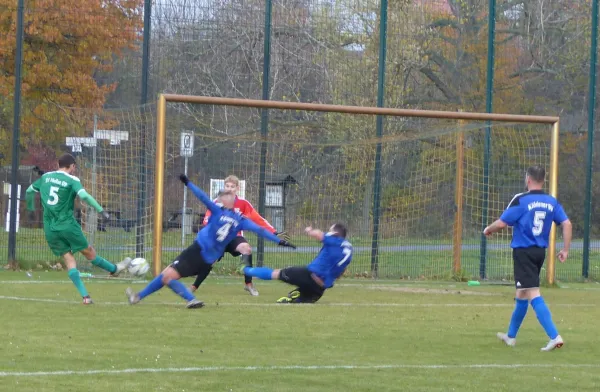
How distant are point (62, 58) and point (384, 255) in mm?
7758

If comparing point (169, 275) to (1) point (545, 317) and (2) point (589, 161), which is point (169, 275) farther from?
(2) point (589, 161)

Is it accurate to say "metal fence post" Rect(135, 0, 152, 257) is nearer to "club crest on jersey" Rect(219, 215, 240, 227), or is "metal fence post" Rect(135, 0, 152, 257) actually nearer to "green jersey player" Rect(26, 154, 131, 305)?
"green jersey player" Rect(26, 154, 131, 305)

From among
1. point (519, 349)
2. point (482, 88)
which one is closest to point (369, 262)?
point (482, 88)

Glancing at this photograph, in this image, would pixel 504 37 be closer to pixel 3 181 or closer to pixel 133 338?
pixel 3 181

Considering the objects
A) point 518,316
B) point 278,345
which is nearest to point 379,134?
point 518,316

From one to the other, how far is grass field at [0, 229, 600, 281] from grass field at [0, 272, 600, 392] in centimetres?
270

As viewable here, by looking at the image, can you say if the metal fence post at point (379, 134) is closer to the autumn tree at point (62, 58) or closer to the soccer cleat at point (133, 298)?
the autumn tree at point (62, 58)

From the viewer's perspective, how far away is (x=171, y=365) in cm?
840

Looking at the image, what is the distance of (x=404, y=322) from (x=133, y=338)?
3.63 m

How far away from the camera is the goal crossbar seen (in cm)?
1655

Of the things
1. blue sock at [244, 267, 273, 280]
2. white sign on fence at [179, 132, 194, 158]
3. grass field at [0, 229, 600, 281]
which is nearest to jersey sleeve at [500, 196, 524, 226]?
blue sock at [244, 267, 273, 280]

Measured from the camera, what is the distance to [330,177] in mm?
19312

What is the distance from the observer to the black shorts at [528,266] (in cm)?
1028

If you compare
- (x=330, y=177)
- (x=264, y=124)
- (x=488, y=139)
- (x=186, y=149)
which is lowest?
(x=330, y=177)
